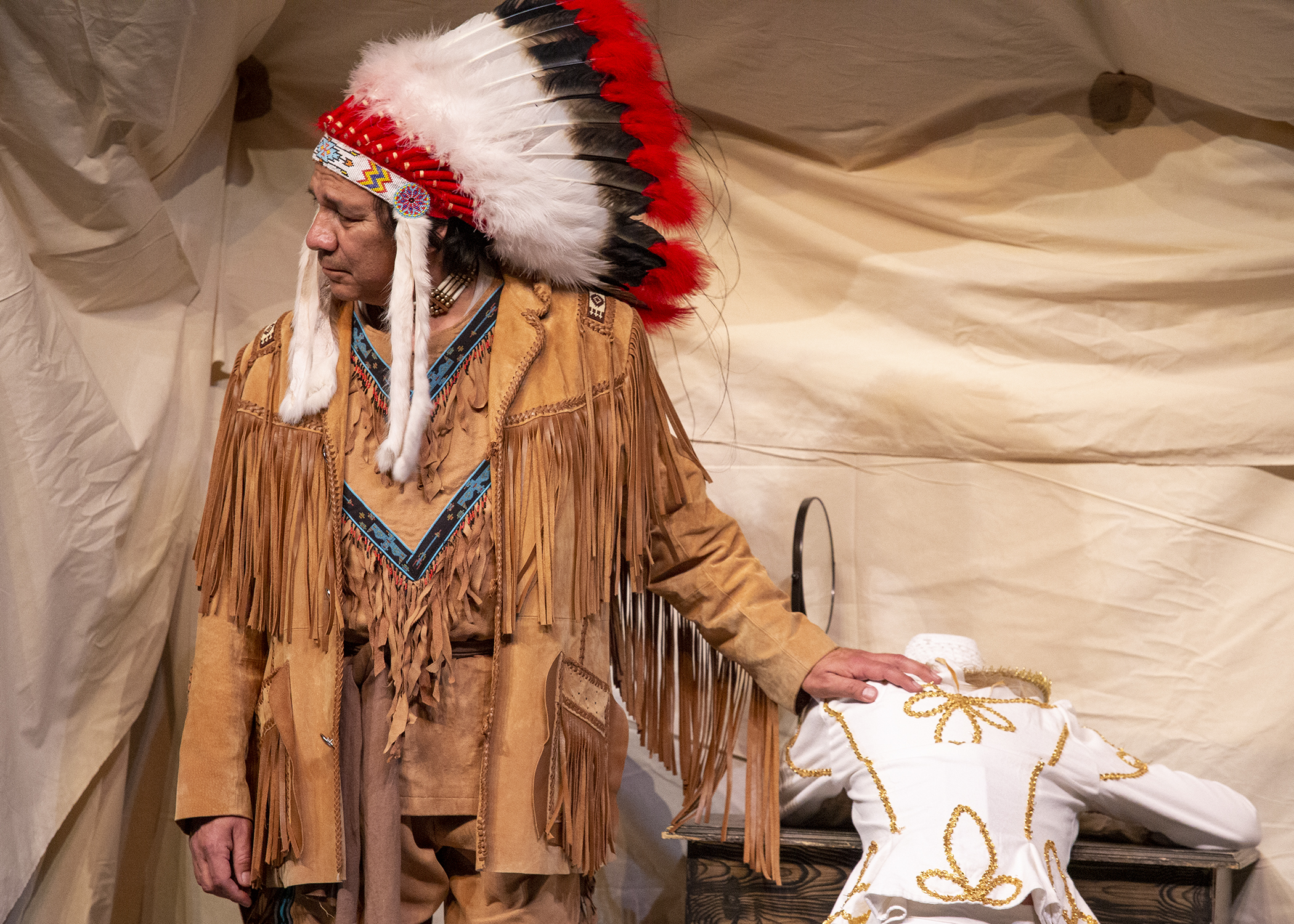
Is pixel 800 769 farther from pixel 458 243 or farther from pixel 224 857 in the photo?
pixel 458 243

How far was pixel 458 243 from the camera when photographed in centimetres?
191

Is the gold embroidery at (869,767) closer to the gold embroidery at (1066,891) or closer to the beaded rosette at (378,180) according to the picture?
the gold embroidery at (1066,891)

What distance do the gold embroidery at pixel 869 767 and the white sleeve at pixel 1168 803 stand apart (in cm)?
36

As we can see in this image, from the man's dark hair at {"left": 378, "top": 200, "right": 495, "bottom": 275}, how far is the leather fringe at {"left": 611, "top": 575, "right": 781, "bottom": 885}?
2.00 feet

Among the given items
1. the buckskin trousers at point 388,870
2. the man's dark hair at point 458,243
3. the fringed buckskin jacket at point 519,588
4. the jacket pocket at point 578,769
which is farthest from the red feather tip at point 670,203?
the buckskin trousers at point 388,870

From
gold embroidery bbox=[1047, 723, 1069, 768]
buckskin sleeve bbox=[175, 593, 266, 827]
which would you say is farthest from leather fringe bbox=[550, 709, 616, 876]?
gold embroidery bbox=[1047, 723, 1069, 768]

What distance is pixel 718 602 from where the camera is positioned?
2.04 meters

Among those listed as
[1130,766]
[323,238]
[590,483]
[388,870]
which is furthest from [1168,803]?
[323,238]

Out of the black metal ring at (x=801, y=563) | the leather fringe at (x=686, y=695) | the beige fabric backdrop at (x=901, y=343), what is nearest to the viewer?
the leather fringe at (x=686, y=695)

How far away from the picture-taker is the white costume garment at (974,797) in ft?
6.08

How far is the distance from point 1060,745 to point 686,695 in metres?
0.62

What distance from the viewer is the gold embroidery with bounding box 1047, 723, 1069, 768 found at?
1979 millimetres

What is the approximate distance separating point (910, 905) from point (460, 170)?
1295 millimetres

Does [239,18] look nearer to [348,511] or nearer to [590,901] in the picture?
[348,511]
